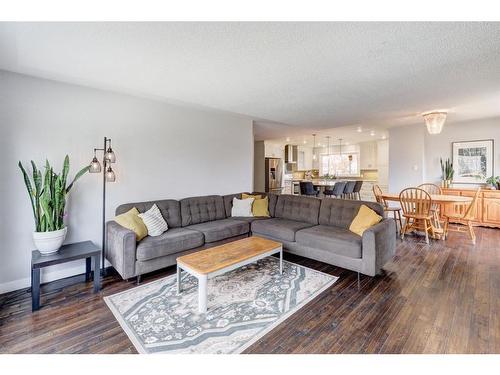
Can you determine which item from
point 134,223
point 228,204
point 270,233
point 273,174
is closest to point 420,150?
point 273,174

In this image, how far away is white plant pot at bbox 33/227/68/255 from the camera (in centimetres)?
243

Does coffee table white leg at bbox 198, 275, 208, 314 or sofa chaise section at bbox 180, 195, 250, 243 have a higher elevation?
sofa chaise section at bbox 180, 195, 250, 243

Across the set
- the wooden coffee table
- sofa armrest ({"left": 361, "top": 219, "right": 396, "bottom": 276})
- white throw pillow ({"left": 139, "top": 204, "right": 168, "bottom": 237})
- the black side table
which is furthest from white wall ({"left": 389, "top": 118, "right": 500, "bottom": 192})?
the black side table

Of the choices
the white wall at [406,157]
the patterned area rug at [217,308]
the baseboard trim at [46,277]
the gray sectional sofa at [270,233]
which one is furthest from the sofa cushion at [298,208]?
the white wall at [406,157]

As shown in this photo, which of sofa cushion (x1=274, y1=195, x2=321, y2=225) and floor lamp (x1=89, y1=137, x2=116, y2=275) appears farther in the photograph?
sofa cushion (x1=274, y1=195, x2=321, y2=225)

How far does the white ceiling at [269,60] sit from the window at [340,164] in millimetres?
6534

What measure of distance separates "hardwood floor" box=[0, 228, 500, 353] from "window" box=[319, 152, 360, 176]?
7.50 metres

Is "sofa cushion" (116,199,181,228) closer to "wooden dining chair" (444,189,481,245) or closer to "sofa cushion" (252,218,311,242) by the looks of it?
"sofa cushion" (252,218,311,242)

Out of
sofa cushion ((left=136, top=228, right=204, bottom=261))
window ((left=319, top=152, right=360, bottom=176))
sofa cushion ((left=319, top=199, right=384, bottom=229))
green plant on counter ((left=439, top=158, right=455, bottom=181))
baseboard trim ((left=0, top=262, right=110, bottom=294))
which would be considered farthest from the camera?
window ((left=319, top=152, right=360, bottom=176))

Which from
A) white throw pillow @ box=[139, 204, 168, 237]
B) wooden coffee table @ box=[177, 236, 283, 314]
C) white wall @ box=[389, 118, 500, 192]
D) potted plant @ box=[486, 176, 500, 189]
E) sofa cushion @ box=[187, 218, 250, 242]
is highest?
white wall @ box=[389, 118, 500, 192]

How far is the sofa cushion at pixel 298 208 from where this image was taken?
150 inches
